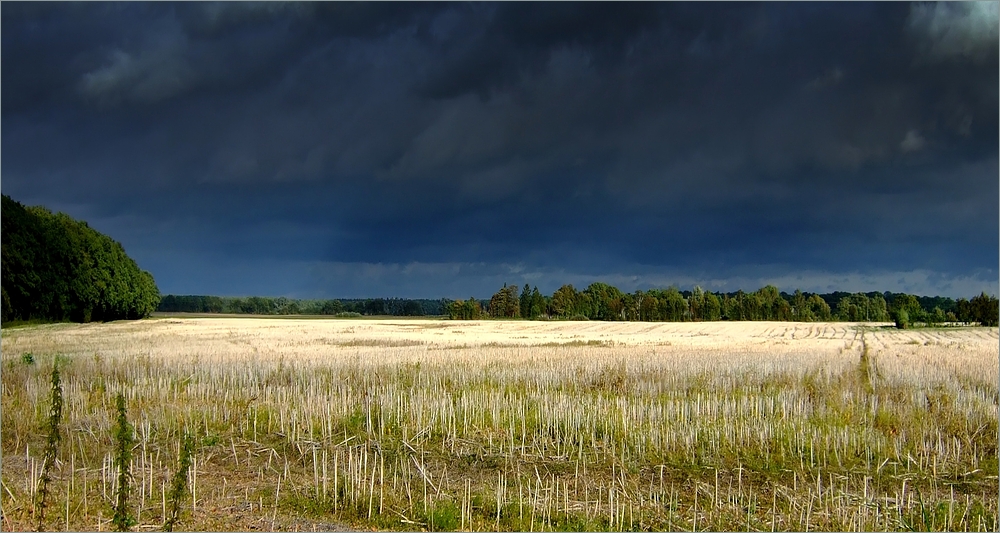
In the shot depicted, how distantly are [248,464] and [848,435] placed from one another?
12184 millimetres

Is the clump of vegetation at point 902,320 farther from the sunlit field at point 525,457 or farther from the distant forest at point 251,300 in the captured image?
the sunlit field at point 525,457

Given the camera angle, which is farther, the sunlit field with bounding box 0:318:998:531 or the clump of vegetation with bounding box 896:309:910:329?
the clump of vegetation with bounding box 896:309:910:329

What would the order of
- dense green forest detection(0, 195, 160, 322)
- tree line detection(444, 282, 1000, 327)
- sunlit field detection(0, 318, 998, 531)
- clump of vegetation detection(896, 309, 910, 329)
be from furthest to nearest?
1. tree line detection(444, 282, 1000, 327)
2. clump of vegetation detection(896, 309, 910, 329)
3. dense green forest detection(0, 195, 160, 322)
4. sunlit field detection(0, 318, 998, 531)

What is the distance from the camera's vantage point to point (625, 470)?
11.4 metres

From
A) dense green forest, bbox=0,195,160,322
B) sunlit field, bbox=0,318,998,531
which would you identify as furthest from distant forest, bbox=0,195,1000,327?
sunlit field, bbox=0,318,998,531

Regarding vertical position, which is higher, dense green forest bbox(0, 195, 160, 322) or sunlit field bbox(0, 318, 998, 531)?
dense green forest bbox(0, 195, 160, 322)

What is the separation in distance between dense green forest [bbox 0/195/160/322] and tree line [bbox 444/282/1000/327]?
3357 inches

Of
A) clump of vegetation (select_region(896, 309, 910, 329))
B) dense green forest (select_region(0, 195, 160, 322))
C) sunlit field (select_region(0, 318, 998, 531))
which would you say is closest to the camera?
sunlit field (select_region(0, 318, 998, 531))

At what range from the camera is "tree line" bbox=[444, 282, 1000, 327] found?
6555 inches

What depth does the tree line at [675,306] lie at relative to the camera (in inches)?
6555

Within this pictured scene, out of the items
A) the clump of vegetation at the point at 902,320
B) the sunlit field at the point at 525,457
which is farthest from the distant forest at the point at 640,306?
the sunlit field at the point at 525,457

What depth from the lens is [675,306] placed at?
167 m

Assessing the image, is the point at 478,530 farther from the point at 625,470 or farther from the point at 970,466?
the point at 970,466

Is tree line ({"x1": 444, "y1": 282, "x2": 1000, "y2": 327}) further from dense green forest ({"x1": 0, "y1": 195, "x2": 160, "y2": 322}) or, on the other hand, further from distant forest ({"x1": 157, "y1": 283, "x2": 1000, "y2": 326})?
dense green forest ({"x1": 0, "y1": 195, "x2": 160, "y2": 322})
